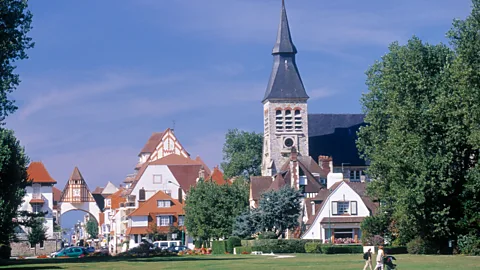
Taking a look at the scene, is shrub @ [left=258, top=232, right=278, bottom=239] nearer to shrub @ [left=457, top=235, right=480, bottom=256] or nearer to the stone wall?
shrub @ [left=457, top=235, right=480, bottom=256]

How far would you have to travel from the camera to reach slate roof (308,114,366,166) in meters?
150

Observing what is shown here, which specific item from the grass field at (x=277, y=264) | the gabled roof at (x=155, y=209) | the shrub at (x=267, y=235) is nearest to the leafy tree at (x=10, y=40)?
the grass field at (x=277, y=264)

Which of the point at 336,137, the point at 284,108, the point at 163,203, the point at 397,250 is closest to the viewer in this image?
the point at 397,250

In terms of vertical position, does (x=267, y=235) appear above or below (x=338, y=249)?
above

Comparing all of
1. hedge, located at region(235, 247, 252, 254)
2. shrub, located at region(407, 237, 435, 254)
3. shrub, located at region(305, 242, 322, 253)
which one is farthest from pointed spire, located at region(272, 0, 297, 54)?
shrub, located at region(407, 237, 435, 254)

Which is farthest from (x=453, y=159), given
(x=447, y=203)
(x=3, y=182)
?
(x=3, y=182)

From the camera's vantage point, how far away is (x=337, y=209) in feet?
343

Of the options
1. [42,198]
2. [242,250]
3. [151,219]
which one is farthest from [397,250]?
[42,198]

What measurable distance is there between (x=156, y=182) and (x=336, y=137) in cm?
3292

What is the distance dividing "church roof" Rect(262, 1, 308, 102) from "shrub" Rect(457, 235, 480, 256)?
75.7 metres

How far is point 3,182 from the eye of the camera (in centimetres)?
7481

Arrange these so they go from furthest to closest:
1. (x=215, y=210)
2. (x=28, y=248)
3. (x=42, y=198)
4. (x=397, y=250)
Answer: (x=42, y=198) → (x=28, y=248) → (x=215, y=210) → (x=397, y=250)

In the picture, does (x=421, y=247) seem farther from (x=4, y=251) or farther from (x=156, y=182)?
(x=156, y=182)

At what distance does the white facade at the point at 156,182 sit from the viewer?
161500 millimetres
